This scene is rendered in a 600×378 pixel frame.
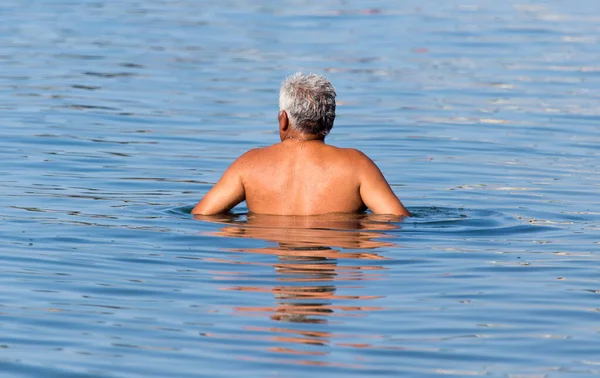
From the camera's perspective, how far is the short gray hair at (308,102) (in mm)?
Result: 8492

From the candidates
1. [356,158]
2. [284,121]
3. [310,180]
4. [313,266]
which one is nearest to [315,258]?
[313,266]

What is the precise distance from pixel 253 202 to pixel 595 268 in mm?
2228

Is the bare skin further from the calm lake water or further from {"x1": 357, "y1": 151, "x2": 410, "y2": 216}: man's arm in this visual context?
the calm lake water

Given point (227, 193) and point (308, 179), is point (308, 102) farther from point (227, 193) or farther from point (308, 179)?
point (227, 193)

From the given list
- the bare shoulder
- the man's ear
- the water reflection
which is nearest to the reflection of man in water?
the water reflection

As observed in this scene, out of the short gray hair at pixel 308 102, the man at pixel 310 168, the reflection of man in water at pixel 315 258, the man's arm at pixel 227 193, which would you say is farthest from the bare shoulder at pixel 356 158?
the man's arm at pixel 227 193

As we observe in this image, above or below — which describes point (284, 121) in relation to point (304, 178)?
above

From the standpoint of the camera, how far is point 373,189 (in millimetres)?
8578

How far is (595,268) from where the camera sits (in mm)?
8062

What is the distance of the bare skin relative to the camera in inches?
337

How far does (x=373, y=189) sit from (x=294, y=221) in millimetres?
569

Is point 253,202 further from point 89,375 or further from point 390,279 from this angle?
point 89,375

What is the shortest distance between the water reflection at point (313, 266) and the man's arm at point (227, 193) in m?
0.09

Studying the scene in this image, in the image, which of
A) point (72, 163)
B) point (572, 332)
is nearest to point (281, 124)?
point (572, 332)
